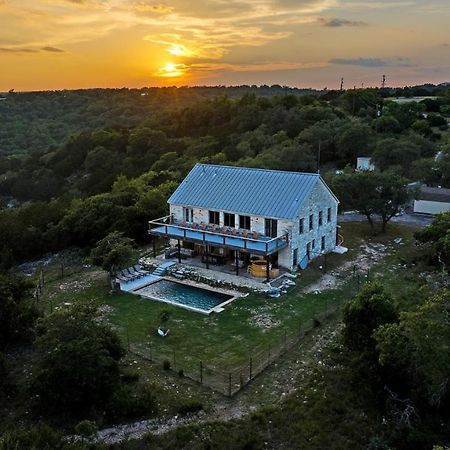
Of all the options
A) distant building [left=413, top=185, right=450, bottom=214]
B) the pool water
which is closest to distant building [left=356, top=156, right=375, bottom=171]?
distant building [left=413, top=185, right=450, bottom=214]

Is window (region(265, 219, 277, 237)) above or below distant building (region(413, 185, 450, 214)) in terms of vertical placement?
above

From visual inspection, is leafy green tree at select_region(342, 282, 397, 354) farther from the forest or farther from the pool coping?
the pool coping

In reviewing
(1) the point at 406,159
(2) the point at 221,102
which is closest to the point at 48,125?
(2) the point at 221,102

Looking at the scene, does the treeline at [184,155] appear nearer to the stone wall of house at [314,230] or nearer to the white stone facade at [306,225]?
the white stone facade at [306,225]

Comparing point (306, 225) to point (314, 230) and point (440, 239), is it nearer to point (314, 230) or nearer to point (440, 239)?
point (314, 230)

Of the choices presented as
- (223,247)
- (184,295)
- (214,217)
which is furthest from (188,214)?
(184,295)
